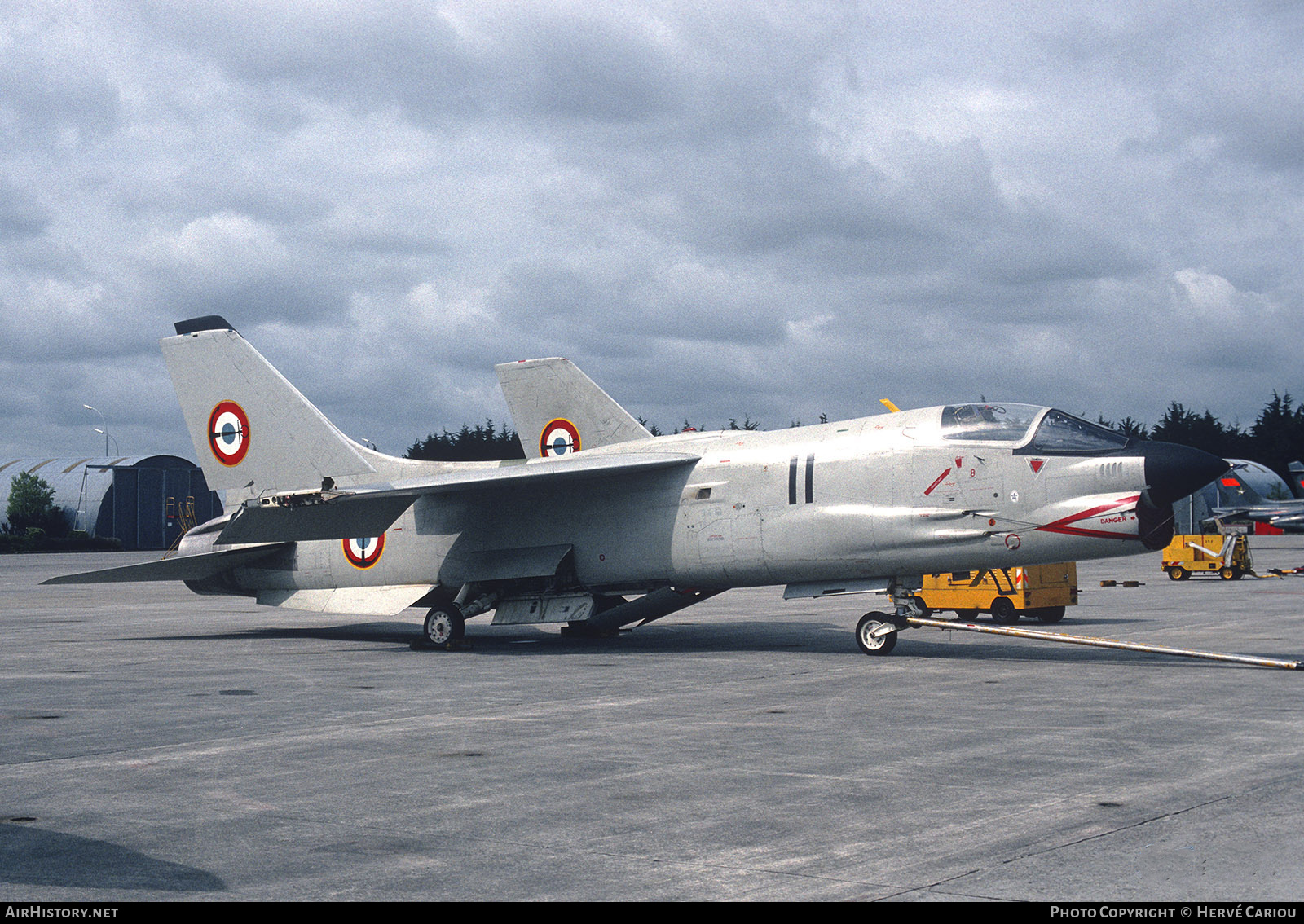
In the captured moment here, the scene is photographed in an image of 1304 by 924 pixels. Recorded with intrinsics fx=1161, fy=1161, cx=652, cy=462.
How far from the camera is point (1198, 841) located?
20.4 ft

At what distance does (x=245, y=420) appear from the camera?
2133 centimetres

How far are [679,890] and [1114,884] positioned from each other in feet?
6.72

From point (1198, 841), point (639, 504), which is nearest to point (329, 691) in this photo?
point (639, 504)

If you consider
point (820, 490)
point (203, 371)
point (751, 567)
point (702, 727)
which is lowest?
point (702, 727)

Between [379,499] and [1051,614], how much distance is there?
13985mm

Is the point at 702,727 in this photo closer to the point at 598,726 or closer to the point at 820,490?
the point at 598,726

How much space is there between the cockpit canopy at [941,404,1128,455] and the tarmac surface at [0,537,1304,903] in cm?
291

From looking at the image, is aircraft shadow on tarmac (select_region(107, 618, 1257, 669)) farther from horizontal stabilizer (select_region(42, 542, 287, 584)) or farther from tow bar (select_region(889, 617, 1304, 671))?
horizontal stabilizer (select_region(42, 542, 287, 584))

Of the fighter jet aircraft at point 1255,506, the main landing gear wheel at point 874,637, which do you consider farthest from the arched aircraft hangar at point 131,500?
the main landing gear wheel at point 874,637

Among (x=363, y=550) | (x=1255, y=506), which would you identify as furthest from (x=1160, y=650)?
(x=1255, y=506)

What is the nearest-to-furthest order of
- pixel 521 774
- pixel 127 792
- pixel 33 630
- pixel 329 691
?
pixel 127 792
pixel 521 774
pixel 329 691
pixel 33 630

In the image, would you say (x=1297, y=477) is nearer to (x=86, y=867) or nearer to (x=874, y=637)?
(x=874, y=637)

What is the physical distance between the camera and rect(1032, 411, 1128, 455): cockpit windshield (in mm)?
15336

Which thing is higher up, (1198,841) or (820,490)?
(820,490)
